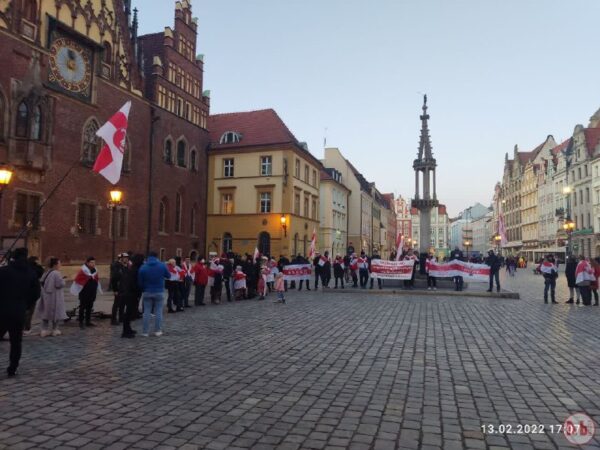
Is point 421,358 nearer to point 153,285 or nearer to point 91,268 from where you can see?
point 153,285

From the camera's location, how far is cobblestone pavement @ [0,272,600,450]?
190 inches

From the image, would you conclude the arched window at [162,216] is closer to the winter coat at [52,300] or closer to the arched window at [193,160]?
the arched window at [193,160]

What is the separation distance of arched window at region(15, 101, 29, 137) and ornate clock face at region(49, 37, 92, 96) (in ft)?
8.38

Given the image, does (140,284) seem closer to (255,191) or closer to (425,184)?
(425,184)

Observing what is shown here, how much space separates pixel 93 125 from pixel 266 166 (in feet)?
55.4

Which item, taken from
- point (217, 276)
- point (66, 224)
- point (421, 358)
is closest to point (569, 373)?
point (421, 358)

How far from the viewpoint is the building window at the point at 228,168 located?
43312 millimetres

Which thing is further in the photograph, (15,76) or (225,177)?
(225,177)

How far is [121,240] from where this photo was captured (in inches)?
1239

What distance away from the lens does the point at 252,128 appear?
45156mm

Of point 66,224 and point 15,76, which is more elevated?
point 15,76

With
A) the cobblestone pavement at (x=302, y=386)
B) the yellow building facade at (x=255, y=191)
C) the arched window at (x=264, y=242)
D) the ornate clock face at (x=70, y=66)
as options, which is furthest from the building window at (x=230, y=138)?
the cobblestone pavement at (x=302, y=386)

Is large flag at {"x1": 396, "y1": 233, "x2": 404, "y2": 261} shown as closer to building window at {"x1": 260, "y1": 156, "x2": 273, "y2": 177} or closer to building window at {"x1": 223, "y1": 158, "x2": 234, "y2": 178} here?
→ building window at {"x1": 260, "y1": 156, "x2": 273, "y2": 177}

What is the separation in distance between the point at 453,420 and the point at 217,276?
531 inches
